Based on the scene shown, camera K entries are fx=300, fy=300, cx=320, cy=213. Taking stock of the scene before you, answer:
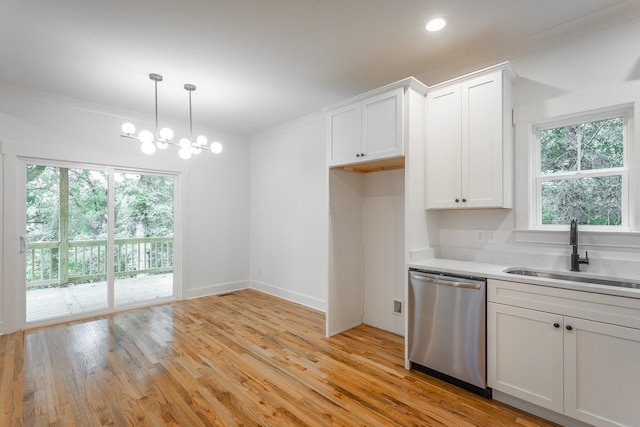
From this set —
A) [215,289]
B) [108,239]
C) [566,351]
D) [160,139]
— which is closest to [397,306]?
[566,351]

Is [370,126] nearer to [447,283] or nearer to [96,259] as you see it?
[447,283]

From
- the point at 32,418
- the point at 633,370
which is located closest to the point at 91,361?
the point at 32,418

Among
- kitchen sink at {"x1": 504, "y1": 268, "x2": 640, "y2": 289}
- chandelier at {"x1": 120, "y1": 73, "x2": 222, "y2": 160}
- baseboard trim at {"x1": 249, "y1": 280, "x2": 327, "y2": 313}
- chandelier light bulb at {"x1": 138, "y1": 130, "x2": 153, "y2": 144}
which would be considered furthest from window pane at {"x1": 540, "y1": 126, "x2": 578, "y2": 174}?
chandelier light bulb at {"x1": 138, "y1": 130, "x2": 153, "y2": 144}

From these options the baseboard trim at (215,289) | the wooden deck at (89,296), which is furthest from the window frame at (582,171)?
the wooden deck at (89,296)

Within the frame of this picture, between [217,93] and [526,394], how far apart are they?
410cm

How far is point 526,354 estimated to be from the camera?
2.07 meters

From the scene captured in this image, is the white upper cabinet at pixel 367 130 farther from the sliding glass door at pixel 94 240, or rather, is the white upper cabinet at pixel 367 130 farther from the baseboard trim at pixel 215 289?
the baseboard trim at pixel 215 289

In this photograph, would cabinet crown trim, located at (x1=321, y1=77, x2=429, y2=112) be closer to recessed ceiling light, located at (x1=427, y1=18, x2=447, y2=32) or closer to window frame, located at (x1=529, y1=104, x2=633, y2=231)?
recessed ceiling light, located at (x1=427, y1=18, x2=447, y2=32)

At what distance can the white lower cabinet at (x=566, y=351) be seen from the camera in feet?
5.72

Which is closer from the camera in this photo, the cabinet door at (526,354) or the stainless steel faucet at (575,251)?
the cabinet door at (526,354)

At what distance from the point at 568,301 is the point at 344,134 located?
233 centimetres

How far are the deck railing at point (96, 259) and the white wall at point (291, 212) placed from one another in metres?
A: 1.55

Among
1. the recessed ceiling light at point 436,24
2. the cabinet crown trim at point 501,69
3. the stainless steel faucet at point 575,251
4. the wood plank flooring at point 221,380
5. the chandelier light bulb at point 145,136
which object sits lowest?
the wood plank flooring at point 221,380

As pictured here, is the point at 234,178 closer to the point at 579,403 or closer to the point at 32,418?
the point at 32,418
